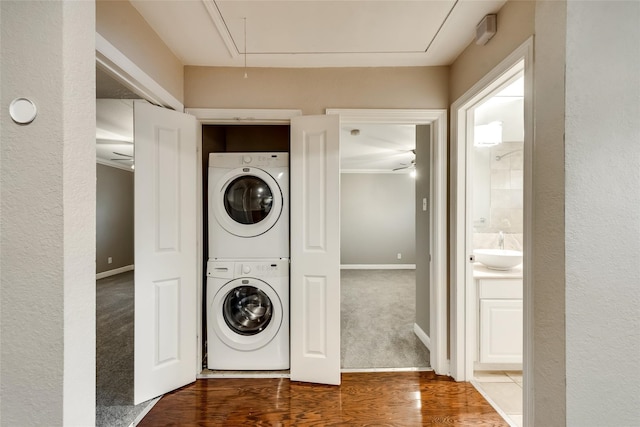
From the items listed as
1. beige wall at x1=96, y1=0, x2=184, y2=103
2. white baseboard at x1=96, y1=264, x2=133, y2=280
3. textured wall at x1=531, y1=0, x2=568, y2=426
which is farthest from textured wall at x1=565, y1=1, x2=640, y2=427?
white baseboard at x1=96, y1=264, x2=133, y2=280

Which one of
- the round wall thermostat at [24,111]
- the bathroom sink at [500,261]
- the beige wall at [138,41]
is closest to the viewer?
the round wall thermostat at [24,111]

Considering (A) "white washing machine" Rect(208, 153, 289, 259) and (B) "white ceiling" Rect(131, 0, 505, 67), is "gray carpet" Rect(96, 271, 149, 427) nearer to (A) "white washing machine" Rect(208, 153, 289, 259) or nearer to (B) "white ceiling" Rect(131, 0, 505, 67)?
(A) "white washing machine" Rect(208, 153, 289, 259)

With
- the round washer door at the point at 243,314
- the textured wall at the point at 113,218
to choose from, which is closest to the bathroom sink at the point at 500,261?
the round washer door at the point at 243,314

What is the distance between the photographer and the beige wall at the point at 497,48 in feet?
4.83

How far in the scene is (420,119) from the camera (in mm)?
2314

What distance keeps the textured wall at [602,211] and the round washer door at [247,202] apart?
1.81 metres

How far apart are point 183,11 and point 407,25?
52.7 inches

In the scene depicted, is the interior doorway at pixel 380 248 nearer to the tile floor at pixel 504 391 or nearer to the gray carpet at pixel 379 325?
the gray carpet at pixel 379 325

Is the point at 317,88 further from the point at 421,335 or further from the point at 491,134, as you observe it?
the point at 421,335

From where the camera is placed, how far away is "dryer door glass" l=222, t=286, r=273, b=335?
7.78ft

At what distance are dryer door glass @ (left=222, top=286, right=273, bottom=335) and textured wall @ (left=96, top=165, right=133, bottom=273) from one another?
4.90 meters

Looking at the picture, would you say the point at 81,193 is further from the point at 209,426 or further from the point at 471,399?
the point at 471,399

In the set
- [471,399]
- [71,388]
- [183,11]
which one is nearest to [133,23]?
[183,11]

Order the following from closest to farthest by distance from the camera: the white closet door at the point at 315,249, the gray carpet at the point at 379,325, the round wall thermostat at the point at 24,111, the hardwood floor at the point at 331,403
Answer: the round wall thermostat at the point at 24,111 < the hardwood floor at the point at 331,403 < the white closet door at the point at 315,249 < the gray carpet at the point at 379,325
